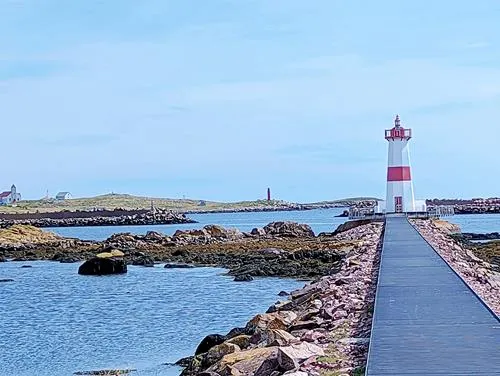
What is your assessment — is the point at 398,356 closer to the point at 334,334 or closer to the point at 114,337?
the point at 334,334

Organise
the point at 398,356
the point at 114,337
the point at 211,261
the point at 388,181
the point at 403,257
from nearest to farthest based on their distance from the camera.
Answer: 1. the point at 398,356
2. the point at 114,337
3. the point at 403,257
4. the point at 211,261
5. the point at 388,181

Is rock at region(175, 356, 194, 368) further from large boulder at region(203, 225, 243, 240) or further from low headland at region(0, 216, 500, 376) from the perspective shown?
large boulder at region(203, 225, 243, 240)

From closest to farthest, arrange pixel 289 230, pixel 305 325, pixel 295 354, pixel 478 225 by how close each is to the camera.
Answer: pixel 295 354 → pixel 305 325 → pixel 289 230 → pixel 478 225

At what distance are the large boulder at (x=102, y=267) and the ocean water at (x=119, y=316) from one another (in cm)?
43

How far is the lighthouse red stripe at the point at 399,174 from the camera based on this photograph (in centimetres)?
3762

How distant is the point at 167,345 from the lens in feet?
49.5

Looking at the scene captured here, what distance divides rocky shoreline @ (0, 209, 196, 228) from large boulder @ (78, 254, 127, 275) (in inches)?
2135

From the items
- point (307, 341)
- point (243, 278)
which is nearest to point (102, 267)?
point (243, 278)

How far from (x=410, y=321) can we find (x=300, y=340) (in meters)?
1.17

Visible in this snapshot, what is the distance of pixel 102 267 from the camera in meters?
30.2

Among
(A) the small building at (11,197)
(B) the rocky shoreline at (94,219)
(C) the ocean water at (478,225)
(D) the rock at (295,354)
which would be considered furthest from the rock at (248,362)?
(A) the small building at (11,197)

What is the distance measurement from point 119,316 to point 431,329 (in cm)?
1190

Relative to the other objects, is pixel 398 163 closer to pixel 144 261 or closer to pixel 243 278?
pixel 144 261

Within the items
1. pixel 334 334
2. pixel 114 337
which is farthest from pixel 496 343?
pixel 114 337
